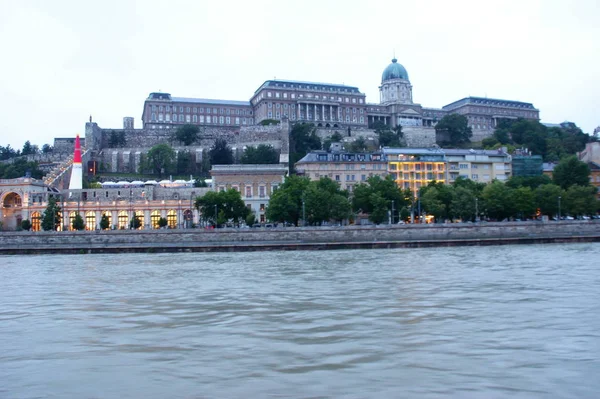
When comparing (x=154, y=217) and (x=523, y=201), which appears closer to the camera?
(x=523, y=201)

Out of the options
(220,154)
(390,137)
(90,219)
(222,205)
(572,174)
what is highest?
(390,137)

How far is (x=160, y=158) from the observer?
88.2 m

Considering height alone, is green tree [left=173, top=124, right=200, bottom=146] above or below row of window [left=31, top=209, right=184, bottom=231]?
above

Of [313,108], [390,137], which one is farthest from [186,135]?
[390,137]

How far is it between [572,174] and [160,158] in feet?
183

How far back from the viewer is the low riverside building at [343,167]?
234 feet

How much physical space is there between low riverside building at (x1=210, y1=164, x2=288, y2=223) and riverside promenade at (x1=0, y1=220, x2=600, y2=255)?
57.2 feet

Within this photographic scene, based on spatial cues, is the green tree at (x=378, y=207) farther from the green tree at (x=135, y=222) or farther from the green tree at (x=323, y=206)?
the green tree at (x=135, y=222)

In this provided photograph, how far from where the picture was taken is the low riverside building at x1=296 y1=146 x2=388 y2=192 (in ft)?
234

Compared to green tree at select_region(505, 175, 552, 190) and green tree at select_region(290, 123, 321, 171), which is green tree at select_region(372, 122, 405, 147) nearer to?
green tree at select_region(290, 123, 321, 171)

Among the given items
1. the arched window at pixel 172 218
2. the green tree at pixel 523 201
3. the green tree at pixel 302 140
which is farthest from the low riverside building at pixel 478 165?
the arched window at pixel 172 218

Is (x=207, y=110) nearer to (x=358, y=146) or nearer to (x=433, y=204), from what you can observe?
(x=358, y=146)

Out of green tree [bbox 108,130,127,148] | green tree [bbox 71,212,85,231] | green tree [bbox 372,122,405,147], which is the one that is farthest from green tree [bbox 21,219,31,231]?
green tree [bbox 372,122,405,147]

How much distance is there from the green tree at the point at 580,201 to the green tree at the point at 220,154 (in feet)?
153
